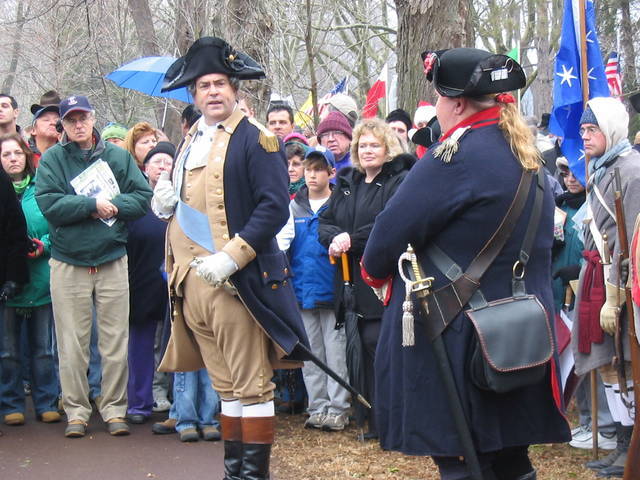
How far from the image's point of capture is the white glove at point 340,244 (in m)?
6.67

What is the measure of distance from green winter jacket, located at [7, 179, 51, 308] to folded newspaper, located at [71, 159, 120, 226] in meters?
0.69

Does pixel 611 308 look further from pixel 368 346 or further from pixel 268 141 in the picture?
pixel 268 141

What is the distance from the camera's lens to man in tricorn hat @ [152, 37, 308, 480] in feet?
16.5

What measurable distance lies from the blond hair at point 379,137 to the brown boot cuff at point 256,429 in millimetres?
2344

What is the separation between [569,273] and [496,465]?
2.87 m

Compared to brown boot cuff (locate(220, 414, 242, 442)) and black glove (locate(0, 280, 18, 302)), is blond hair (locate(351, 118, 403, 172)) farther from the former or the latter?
black glove (locate(0, 280, 18, 302))

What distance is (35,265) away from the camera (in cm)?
730

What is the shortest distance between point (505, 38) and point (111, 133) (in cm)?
1766

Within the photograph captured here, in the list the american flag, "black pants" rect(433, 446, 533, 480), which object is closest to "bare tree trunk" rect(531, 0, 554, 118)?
the american flag

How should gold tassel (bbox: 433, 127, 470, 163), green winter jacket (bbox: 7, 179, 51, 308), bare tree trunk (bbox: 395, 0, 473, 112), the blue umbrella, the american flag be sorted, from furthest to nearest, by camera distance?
1. the blue umbrella
2. the american flag
3. bare tree trunk (bbox: 395, 0, 473, 112)
4. green winter jacket (bbox: 7, 179, 51, 308)
5. gold tassel (bbox: 433, 127, 470, 163)

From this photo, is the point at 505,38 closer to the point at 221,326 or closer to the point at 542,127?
the point at 542,127

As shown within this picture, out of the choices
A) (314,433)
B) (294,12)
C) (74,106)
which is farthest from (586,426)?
(294,12)

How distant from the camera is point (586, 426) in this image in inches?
272

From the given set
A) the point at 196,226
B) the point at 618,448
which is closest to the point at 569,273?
the point at 618,448
